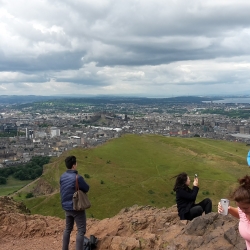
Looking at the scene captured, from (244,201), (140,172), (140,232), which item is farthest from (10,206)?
(140,172)

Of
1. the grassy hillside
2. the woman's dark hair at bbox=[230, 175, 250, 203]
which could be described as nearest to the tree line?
the grassy hillside

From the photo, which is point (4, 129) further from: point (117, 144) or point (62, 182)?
point (62, 182)

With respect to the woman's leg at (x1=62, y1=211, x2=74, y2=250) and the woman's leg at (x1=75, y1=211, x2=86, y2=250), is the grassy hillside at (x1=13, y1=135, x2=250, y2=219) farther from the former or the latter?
the woman's leg at (x1=75, y1=211, x2=86, y2=250)

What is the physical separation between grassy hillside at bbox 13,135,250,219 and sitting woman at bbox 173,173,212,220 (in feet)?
60.1

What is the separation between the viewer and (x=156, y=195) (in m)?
33.0

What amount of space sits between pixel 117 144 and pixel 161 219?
48.3 meters

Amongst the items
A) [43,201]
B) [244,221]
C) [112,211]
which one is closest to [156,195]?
[112,211]

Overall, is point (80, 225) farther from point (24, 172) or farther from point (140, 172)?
point (24, 172)

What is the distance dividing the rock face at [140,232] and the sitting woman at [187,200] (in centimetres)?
29

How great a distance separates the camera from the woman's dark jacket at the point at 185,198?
8008 mm

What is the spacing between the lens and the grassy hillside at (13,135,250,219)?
3042 cm

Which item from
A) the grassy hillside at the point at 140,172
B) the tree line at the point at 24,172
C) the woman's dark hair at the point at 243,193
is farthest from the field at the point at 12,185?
the woman's dark hair at the point at 243,193

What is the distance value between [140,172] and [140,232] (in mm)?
33886

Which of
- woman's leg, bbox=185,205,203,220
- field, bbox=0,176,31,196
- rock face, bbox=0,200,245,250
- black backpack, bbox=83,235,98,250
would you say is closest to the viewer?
rock face, bbox=0,200,245,250
